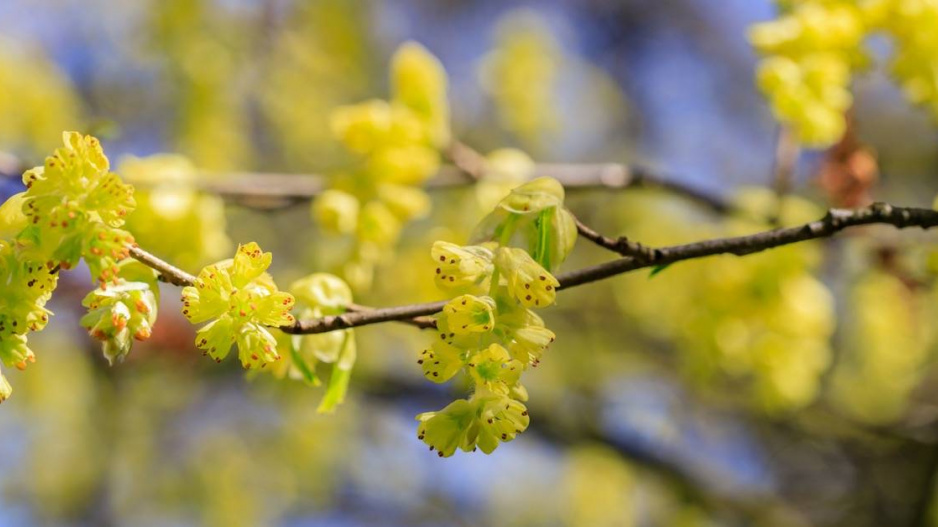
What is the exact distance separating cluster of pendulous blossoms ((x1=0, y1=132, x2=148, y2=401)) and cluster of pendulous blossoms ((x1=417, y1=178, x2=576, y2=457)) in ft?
0.92

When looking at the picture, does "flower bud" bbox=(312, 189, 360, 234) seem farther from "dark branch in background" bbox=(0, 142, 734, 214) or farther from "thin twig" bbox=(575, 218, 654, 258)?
"thin twig" bbox=(575, 218, 654, 258)

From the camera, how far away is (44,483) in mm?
4238

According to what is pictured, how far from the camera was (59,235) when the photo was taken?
0.77m

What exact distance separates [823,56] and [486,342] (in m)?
1.26

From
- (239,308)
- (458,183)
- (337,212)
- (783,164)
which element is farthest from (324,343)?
(783,164)

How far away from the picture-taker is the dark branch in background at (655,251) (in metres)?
0.88

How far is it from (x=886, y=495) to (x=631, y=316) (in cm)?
120

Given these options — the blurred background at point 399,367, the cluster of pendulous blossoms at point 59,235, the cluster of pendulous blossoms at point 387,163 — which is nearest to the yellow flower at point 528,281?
the cluster of pendulous blossoms at point 59,235

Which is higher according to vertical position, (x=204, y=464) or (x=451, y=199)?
(x=451, y=199)

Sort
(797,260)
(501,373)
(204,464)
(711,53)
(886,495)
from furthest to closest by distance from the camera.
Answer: (711,53) → (204,464) → (886,495) → (797,260) → (501,373)

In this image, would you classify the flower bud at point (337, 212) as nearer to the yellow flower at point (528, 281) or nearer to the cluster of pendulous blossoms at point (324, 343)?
the cluster of pendulous blossoms at point (324, 343)

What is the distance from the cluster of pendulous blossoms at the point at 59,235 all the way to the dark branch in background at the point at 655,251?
67mm

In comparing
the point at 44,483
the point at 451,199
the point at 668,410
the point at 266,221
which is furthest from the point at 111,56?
the point at 668,410

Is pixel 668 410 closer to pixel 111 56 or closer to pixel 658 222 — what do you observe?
pixel 658 222
